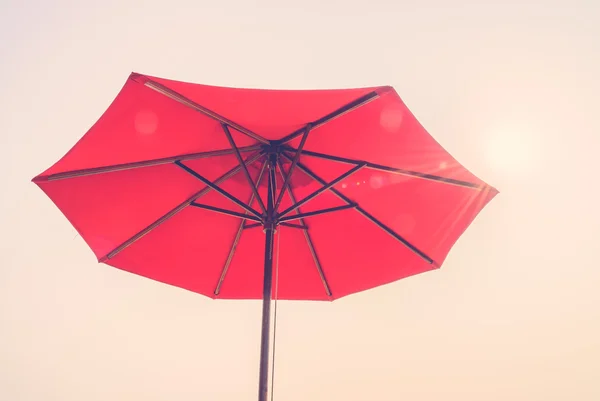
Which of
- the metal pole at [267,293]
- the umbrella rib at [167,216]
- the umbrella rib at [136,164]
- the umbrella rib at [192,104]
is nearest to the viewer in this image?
the umbrella rib at [192,104]

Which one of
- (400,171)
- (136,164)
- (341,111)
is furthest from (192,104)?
(400,171)

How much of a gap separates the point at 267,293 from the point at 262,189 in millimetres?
986

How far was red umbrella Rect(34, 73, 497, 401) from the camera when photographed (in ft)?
7.62

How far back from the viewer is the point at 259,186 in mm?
3275

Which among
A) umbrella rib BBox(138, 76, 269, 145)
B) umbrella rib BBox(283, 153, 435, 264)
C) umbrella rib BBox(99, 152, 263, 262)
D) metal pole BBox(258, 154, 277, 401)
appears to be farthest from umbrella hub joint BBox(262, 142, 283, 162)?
umbrella rib BBox(283, 153, 435, 264)

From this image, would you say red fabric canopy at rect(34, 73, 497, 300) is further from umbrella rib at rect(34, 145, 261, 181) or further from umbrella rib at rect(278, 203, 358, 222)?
umbrella rib at rect(278, 203, 358, 222)

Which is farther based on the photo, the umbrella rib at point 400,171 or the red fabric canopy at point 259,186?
the umbrella rib at point 400,171

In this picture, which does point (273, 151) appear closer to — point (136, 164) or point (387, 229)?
point (136, 164)

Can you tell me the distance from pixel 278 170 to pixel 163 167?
813mm

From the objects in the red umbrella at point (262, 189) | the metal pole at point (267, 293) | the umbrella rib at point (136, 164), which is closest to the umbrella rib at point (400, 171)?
the red umbrella at point (262, 189)

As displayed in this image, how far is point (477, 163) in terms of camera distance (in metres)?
5.52

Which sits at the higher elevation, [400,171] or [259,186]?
[259,186]

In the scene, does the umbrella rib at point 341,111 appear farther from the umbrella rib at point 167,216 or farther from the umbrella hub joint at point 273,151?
the umbrella rib at point 167,216

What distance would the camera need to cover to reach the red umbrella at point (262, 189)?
2.32m
